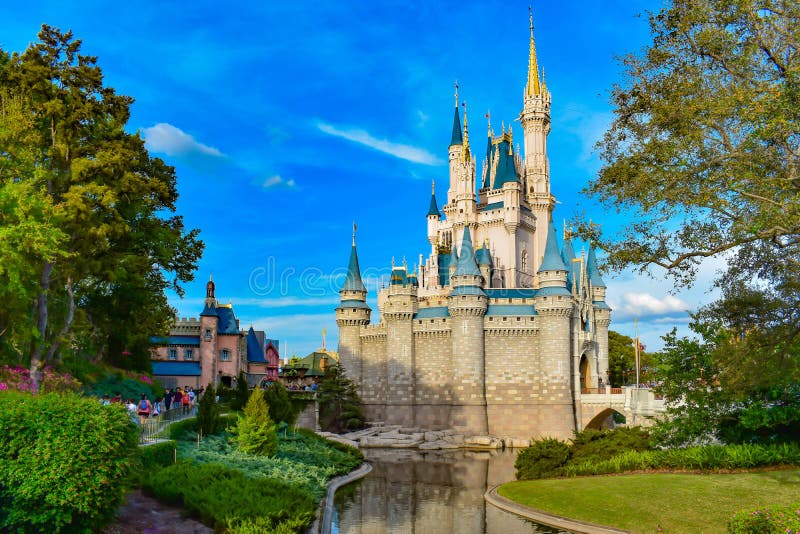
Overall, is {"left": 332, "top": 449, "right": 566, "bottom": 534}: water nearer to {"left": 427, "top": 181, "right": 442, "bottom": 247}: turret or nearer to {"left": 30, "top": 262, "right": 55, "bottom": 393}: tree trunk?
{"left": 30, "top": 262, "right": 55, "bottom": 393}: tree trunk

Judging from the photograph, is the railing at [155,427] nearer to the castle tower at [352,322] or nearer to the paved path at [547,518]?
the paved path at [547,518]

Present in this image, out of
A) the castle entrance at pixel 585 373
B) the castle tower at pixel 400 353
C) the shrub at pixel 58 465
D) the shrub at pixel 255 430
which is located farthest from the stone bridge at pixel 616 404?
the shrub at pixel 58 465

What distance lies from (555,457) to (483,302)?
91.3 ft

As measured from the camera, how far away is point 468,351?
52.2 m

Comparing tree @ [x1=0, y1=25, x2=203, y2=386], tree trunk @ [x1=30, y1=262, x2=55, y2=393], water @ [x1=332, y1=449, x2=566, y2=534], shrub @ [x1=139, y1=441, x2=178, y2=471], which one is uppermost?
tree @ [x1=0, y1=25, x2=203, y2=386]

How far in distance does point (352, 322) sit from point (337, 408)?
8.39 m

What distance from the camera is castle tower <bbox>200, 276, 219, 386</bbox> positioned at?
197ft

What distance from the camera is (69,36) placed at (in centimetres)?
2623

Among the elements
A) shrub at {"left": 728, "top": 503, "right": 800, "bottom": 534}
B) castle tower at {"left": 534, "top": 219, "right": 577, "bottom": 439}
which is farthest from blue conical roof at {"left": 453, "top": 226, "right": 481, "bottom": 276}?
shrub at {"left": 728, "top": 503, "right": 800, "bottom": 534}

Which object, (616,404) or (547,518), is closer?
(547,518)

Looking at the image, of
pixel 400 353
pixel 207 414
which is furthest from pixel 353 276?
pixel 207 414

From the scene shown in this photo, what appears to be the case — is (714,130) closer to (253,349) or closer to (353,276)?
(353,276)

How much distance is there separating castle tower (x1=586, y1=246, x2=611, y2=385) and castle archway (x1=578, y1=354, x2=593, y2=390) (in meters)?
1.36

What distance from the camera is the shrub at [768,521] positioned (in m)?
12.4
